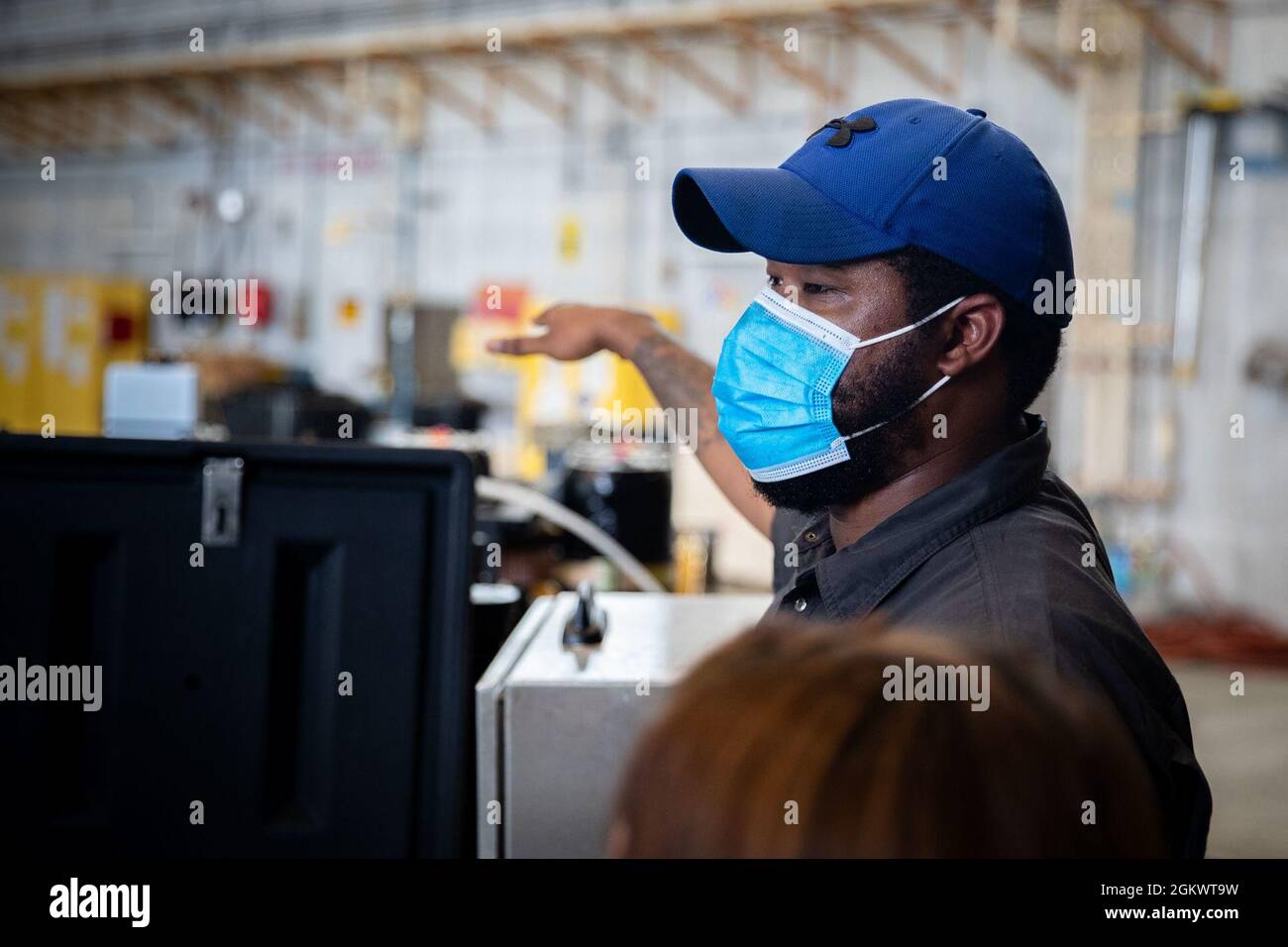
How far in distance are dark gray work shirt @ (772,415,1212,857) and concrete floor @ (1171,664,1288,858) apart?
226cm

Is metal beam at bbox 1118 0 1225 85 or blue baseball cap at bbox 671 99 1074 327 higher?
metal beam at bbox 1118 0 1225 85

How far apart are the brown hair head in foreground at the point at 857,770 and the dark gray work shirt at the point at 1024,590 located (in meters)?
0.24

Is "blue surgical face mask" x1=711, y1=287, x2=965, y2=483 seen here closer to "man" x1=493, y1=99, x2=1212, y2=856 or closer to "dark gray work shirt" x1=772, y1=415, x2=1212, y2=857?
"man" x1=493, y1=99, x2=1212, y2=856

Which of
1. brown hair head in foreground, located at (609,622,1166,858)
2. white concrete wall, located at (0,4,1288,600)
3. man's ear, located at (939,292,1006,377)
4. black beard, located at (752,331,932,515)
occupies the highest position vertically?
white concrete wall, located at (0,4,1288,600)

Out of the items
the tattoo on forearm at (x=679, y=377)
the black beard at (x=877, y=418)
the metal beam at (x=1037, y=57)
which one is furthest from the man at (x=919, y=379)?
the metal beam at (x=1037, y=57)

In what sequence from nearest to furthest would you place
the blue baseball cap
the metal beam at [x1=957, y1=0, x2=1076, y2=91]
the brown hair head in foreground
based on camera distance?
the brown hair head in foreground → the blue baseball cap → the metal beam at [x1=957, y1=0, x2=1076, y2=91]

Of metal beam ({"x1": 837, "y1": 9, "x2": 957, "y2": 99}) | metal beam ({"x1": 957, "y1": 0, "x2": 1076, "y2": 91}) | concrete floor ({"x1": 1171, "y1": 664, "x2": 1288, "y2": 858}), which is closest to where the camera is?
concrete floor ({"x1": 1171, "y1": 664, "x2": 1288, "y2": 858})

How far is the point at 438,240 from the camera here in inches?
318

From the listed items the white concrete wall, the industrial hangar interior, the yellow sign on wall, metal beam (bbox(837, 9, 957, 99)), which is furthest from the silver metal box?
the yellow sign on wall

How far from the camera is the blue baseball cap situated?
1.04 meters

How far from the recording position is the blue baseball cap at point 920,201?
1.04m

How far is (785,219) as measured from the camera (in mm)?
1115

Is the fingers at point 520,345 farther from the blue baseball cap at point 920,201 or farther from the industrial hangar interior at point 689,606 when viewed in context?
the blue baseball cap at point 920,201
